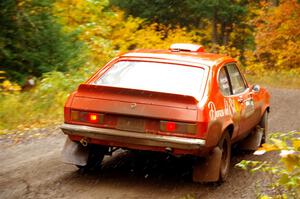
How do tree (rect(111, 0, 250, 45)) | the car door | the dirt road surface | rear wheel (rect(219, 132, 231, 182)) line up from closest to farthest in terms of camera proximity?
the dirt road surface → rear wheel (rect(219, 132, 231, 182)) → the car door → tree (rect(111, 0, 250, 45))

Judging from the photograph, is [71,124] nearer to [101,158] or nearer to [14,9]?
[101,158]

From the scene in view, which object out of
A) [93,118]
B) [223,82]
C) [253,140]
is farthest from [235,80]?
[93,118]

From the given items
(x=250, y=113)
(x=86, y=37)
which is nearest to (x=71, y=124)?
(x=250, y=113)

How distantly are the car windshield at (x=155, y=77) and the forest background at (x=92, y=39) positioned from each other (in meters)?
3.69

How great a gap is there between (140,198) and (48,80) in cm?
775

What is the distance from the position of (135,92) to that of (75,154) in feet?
4.07

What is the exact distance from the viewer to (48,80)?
12938 mm

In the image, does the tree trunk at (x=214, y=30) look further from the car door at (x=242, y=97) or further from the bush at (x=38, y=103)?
the car door at (x=242, y=97)

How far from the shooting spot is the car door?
721 centimetres

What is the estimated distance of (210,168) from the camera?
618 cm

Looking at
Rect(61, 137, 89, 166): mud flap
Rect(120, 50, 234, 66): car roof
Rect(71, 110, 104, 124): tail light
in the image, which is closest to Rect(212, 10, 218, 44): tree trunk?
Rect(120, 50, 234, 66): car roof

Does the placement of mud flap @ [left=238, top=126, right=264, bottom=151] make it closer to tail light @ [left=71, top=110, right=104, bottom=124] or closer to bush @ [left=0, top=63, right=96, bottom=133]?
A: tail light @ [left=71, top=110, right=104, bottom=124]

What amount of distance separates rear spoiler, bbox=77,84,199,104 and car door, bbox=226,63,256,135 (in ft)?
4.51

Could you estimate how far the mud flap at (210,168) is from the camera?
615 cm
